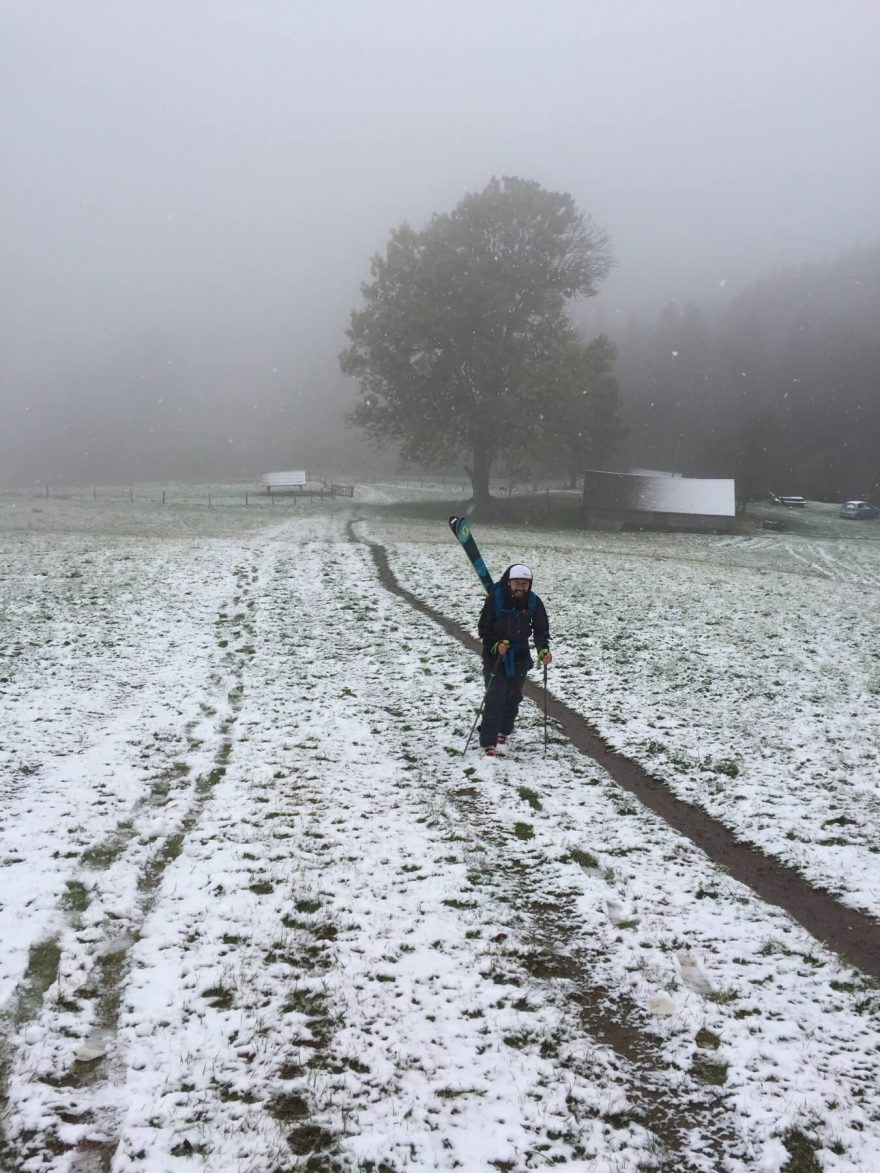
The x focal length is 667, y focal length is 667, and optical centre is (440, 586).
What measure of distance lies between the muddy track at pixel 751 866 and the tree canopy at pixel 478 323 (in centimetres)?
3959

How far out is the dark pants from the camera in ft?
33.6

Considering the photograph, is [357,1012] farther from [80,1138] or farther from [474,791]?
[474,791]

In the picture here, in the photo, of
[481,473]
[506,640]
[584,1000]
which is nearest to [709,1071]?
[584,1000]

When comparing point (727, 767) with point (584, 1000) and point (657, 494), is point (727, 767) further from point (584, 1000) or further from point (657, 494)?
point (657, 494)

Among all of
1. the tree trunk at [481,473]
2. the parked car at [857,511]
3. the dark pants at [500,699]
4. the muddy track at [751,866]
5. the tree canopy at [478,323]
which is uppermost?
the tree canopy at [478,323]

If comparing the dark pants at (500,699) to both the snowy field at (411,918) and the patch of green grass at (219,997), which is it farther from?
the patch of green grass at (219,997)

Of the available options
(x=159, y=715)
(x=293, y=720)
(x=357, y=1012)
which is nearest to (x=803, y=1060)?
(x=357, y=1012)

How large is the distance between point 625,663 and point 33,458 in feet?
443

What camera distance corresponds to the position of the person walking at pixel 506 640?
33.2ft

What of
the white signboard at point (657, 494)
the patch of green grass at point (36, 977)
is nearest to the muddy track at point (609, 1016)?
the patch of green grass at point (36, 977)

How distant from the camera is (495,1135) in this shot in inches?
172

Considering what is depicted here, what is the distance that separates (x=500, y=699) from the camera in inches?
405

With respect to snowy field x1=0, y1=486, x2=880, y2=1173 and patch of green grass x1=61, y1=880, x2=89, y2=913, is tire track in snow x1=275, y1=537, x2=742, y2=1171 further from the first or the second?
patch of green grass x1=61, y1=880, x2=89, y2=913

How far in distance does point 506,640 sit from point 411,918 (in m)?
4.53
